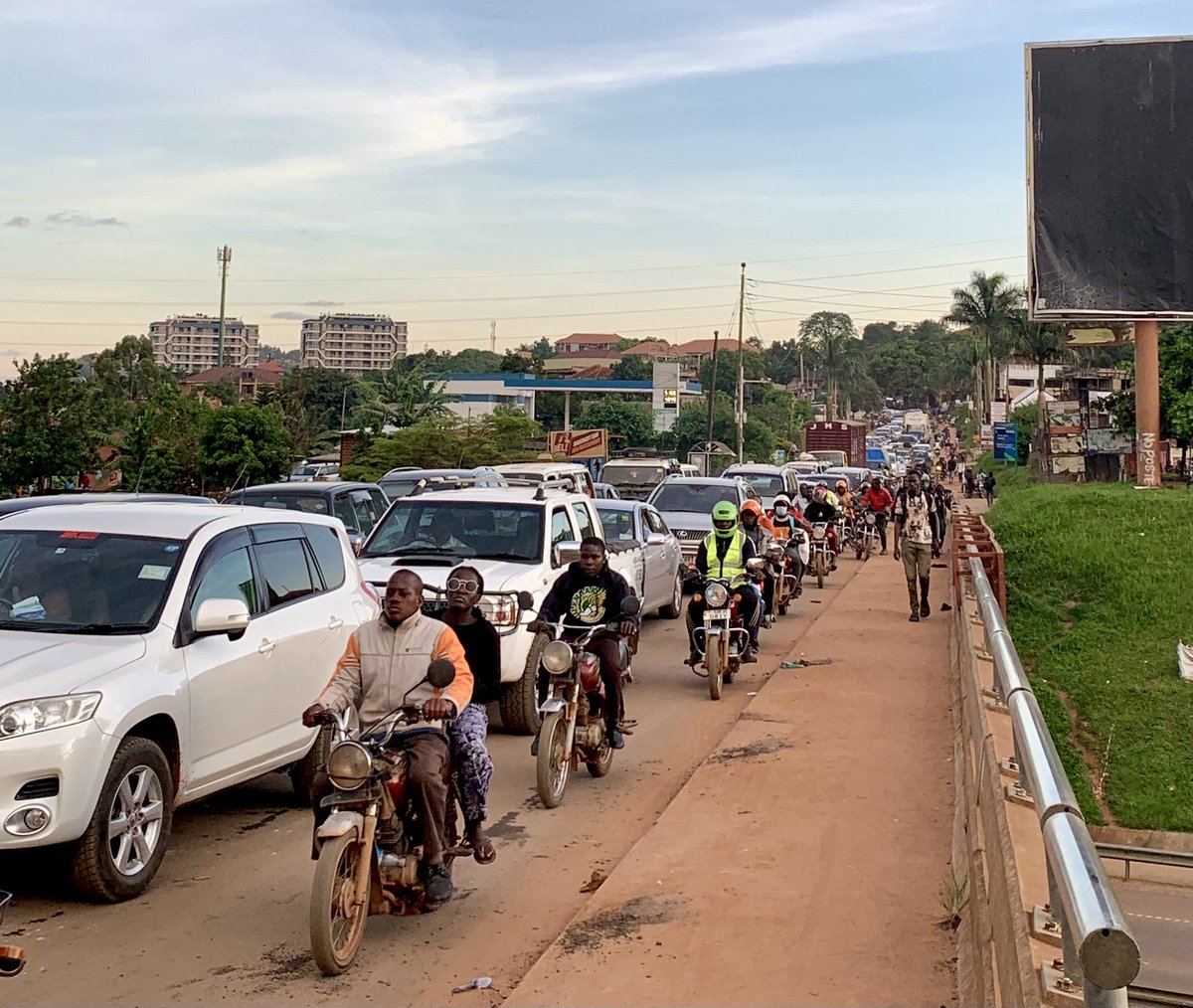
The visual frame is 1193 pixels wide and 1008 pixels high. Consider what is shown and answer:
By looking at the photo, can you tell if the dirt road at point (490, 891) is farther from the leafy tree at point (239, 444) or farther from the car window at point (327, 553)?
the leafy tree at point (239, 444)

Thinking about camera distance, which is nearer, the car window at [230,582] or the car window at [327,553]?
the car window at [230,582]

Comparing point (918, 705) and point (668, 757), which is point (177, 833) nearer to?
point (668, 757)

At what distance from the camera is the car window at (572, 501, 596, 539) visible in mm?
13430

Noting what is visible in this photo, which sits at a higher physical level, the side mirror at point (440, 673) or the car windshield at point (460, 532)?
the car windshield at point (460, 532)

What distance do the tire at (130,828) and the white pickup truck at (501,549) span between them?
4.03 meters

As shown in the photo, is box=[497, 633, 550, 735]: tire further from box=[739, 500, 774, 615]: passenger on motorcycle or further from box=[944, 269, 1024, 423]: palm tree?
box=[944, 269, 1024, 423]: palm tree

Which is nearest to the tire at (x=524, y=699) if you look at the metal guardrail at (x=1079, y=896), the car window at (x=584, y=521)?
the car window at (x=584, y=521)

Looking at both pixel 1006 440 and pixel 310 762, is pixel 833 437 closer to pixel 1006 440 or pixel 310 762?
pixel 1006 440

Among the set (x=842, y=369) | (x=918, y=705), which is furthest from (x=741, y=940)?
(x=842, y=369)

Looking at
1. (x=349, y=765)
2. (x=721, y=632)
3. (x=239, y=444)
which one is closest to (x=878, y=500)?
(x=721, y=632)

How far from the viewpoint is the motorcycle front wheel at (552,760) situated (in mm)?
8797

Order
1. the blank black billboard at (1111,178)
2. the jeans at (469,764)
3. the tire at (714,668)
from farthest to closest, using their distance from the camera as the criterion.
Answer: the blank black billboard at (1111,178) < the tire at (714,668) < the jeans at (469,764)

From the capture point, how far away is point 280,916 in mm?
6801

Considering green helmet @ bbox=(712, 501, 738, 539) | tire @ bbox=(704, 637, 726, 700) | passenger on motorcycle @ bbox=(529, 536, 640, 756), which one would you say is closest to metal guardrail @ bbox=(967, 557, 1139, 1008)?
passenger on motorcycle @ bbox=(529, 536, 640, 756)
